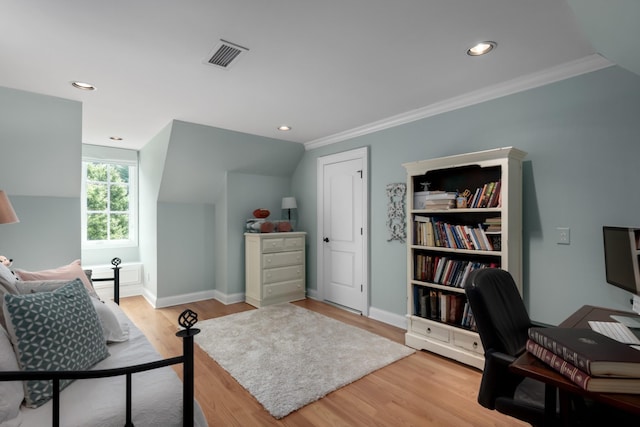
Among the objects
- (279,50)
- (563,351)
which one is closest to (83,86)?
(279,50)

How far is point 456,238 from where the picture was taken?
108 inches

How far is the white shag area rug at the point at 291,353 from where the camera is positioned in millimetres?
2281

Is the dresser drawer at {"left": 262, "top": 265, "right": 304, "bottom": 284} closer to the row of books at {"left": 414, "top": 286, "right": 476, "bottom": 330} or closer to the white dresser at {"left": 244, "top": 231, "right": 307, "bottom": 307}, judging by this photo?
the white dresser at {"left": 244, "top": 231, "right": 307, "bottom": 307}

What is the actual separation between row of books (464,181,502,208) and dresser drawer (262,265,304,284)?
266 cm

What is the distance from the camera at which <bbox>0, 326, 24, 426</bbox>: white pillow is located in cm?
108

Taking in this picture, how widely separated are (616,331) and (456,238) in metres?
1.44

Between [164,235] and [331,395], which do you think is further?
[164,235]

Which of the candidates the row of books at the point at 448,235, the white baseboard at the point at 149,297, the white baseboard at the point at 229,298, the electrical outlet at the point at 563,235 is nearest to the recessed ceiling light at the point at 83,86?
the white baseboard at the point at 149,297

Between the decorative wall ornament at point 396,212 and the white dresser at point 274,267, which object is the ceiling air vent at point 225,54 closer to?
the decorative wall ornament at point 396,212

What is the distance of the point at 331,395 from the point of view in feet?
7.32

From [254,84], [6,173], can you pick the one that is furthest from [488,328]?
[6,173]

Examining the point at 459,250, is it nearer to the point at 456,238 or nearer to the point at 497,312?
the point at 456,238

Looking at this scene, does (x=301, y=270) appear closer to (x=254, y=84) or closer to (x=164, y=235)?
(x=164, y=235)

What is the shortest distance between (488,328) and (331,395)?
1.32 metres
